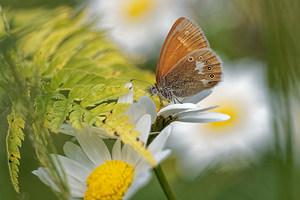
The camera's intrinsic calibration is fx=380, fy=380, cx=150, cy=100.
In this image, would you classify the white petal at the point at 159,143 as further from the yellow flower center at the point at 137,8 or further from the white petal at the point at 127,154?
the yellow flower center at the point at 137,8

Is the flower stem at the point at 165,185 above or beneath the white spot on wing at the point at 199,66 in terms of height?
beneath

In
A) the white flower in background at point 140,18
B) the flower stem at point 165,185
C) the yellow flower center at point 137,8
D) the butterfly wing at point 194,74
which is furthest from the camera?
the yellow flower center at point 137,8

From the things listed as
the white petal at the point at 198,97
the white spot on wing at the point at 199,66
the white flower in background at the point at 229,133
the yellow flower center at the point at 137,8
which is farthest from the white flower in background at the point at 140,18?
the white petal at the point at 198,97

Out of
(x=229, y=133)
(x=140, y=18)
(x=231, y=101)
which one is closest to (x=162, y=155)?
(x=229, y=133)

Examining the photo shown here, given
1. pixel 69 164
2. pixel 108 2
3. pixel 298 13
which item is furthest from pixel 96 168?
pixel 108 2

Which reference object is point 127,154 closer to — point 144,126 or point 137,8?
point 144,126

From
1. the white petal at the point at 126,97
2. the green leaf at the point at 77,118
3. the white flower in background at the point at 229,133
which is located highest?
the green leaf at the point at 77,118

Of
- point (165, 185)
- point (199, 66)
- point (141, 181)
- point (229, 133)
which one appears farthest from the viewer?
point (229, 133)

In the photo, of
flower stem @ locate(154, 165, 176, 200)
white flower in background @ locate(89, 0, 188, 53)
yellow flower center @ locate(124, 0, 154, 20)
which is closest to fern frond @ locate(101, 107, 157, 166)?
flower stem @ locate(154, 165, 176, 200)
